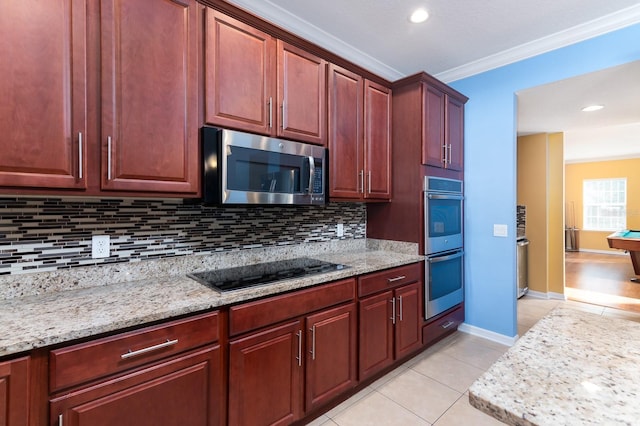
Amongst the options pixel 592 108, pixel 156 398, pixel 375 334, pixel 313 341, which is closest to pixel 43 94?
pixel 156 398

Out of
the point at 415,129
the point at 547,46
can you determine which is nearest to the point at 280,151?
the point at 415,129

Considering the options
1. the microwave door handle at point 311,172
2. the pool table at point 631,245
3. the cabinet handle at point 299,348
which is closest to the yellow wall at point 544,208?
the pool table at point 631,245

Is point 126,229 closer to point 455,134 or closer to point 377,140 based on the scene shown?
point 377,140

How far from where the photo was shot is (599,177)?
8.09 meters

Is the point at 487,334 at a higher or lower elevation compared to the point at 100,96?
lower

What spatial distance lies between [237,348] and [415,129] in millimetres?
2161

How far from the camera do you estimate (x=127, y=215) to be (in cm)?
168

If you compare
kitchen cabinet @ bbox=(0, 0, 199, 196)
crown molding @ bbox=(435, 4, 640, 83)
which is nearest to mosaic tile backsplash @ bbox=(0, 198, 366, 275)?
kitchen cabinet @ bbox=(0, 0, 199, 196)

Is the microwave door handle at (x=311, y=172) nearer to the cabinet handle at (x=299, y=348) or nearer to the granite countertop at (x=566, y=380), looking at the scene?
the cabinet handle at (x=299, y=348)

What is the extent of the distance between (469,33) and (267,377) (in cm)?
289

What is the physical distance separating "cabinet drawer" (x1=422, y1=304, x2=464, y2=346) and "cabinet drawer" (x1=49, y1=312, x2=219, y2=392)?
191cm

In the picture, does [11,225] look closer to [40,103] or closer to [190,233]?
[40,103]

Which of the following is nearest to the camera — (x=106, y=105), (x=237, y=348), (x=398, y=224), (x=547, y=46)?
(x=106, y=105)

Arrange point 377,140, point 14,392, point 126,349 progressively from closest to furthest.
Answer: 1. point 14,392
2. point 126,349
3. point 377,140
